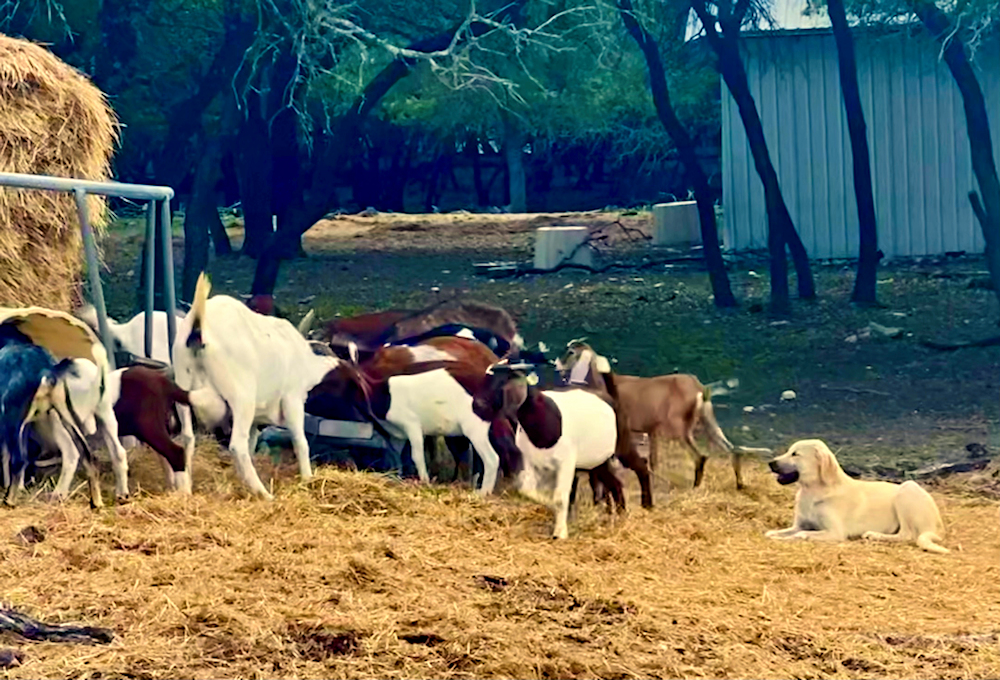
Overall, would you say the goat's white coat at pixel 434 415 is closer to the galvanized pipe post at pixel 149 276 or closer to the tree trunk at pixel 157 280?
the galvanized pipe post at pixel 149 276

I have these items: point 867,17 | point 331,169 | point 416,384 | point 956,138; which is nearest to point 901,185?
point 956,138

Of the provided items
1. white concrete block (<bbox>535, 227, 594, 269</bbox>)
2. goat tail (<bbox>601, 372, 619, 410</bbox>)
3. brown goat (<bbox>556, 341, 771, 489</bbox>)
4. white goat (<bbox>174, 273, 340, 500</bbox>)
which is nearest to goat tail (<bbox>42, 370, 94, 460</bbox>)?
white goat (<bbox>174, 273, 340, 500</bbox>)

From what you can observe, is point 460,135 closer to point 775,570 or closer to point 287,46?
point 287,46

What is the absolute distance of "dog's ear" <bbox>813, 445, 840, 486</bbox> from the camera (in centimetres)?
738

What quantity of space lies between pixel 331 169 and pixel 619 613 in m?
10.1

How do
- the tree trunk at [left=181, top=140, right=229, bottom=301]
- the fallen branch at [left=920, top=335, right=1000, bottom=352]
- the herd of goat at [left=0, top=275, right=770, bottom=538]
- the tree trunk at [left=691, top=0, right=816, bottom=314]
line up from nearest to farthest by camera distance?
the herd of goat at [left=0, top=275, right=770, bottom=538] < the fallen branch at [left=920, top=335, right=1000, bottom=352] < the tree trunk at [left=181, top=140, right=229, bottom=301] < the tree trunk at [left=691, top=0, right=816, bottom=314]

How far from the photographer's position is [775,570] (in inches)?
248

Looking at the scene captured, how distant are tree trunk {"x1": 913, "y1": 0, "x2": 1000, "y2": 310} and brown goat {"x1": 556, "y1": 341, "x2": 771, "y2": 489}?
6.31 m

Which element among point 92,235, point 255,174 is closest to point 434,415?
point 92,235

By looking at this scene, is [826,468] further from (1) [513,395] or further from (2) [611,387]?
(1) [513,395]

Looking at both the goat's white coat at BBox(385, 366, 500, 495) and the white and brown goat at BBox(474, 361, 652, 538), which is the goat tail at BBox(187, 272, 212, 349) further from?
the white and brown goat at BBox(474, 361, 652, 538)

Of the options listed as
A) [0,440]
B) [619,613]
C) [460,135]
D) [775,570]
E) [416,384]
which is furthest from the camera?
[460,135]

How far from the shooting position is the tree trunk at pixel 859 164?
51.8 feet

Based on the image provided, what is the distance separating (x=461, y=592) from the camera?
215 inches
